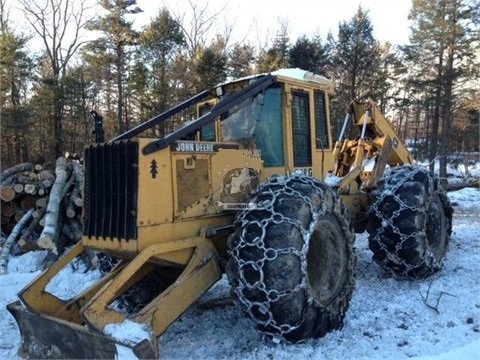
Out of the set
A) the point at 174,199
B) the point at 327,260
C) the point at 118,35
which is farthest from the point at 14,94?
the point at 327,260

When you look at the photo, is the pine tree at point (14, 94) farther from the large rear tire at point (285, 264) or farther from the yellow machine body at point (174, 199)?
the large rear tire at point (285, 264)

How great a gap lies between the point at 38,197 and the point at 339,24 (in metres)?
22.4

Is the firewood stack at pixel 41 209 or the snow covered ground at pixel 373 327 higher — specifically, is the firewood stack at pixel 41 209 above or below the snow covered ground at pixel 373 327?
above

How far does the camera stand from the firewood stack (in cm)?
900

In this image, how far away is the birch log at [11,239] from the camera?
27.7 ft

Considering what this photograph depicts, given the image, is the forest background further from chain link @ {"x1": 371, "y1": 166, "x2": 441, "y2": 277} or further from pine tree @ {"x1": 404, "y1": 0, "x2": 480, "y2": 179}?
chain link @ {"x1": 371, "y1": 166, "x2": 441, "y2": 277}

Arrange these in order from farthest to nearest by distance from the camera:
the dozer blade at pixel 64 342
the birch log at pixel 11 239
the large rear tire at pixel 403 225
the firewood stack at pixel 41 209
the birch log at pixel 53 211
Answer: the firewood stack at pixel 41 209
the birch log at pixel 11 239
the birch log at pixel 53 211
the large rear tire at pixel 403 225
the dozer blade at pixel 64 342

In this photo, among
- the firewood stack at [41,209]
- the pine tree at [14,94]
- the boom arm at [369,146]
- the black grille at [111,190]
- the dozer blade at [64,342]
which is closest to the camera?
the dozer blade at [64,342]

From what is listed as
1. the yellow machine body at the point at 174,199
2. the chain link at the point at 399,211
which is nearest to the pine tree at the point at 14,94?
the yellow machine body at the point at 174,199

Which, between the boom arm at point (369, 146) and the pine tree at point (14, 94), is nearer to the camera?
the boom arm at point (369, 146)

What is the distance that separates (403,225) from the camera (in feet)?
19.5

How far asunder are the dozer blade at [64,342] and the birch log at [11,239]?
4.37m

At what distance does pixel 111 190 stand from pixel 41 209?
6223 millimetres

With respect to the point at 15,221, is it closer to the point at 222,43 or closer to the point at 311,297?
the point at 311,297
